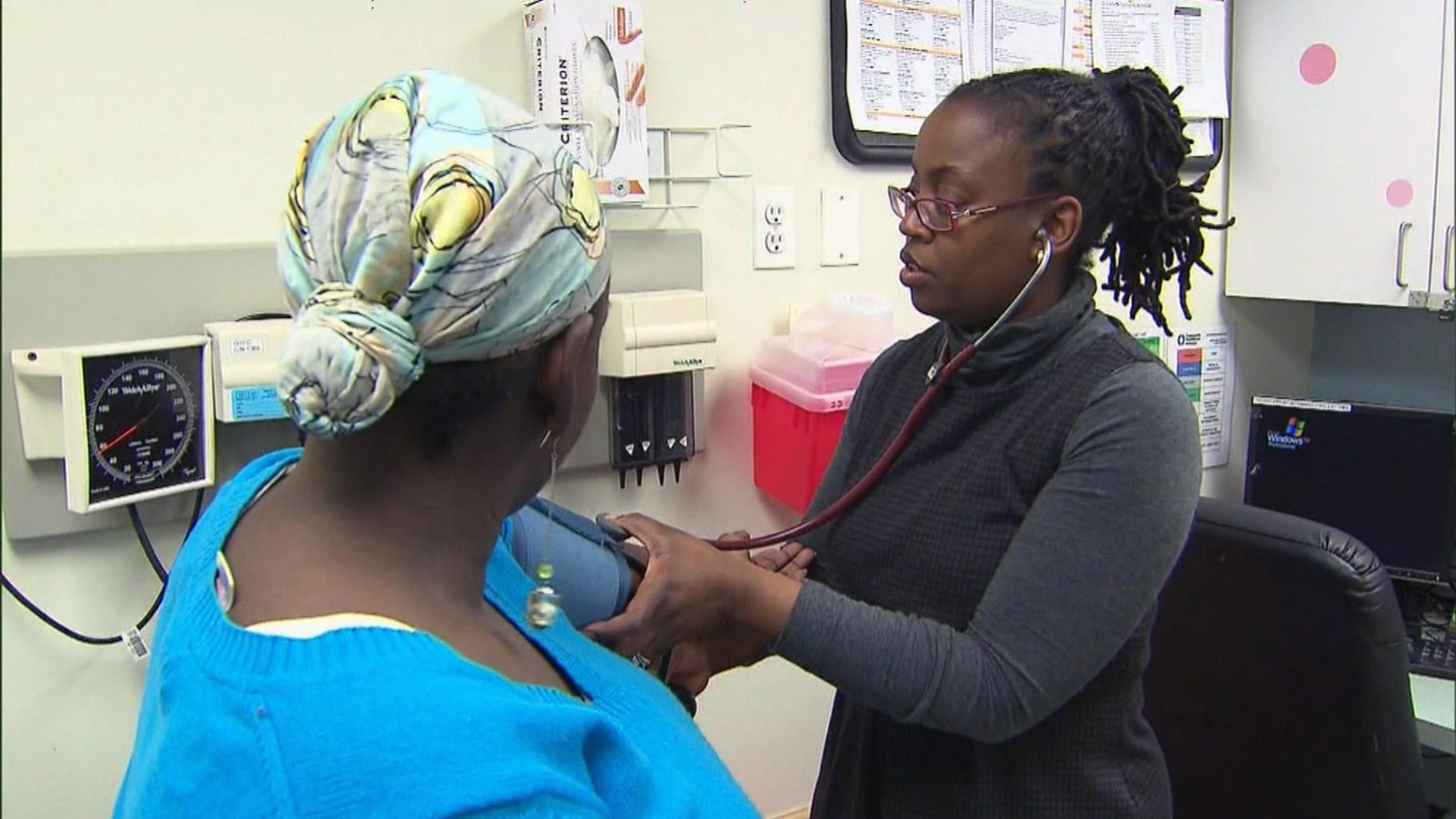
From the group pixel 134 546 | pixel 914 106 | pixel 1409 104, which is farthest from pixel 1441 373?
pixel 134 546

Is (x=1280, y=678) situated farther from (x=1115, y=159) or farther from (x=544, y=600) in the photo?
(x=544, y=600)

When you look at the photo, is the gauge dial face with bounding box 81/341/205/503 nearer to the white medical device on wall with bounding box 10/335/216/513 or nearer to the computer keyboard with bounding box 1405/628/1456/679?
the white medical device on wall with bounding box 10/335/216/513

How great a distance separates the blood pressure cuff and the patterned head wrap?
0.29 meters

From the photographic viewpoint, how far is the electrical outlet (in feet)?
5.80

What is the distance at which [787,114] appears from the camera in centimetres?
178

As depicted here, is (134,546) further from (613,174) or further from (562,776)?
(562,776)

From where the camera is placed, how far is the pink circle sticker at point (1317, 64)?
2174 mm

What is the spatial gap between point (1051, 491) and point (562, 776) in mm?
583

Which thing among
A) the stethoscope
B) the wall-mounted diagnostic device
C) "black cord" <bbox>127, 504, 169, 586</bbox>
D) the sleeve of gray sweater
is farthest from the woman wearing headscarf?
the wall-mounted diagnostic device

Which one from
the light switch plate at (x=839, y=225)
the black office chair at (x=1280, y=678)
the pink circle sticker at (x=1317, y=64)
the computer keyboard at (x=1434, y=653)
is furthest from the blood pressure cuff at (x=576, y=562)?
the pink circle sticker at (x=1317, y=64)

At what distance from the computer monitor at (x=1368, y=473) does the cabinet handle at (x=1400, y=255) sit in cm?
26

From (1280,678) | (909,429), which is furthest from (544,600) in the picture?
(1280,678)

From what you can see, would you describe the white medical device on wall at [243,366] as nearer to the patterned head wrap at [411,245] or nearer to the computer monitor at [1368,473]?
the patterned head wrap at [411,245]

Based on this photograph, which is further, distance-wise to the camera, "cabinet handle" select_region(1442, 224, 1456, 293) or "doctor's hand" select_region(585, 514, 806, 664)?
"cabinet handle" select_region(1442, 224, 1456, 293)
